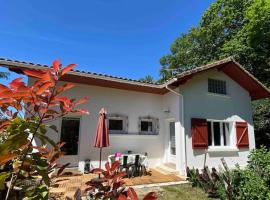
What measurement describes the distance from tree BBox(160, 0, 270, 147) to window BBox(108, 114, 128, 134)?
34.4 feet

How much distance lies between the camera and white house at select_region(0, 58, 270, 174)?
1031cm

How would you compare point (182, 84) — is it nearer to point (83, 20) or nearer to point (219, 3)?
point (83, 20)

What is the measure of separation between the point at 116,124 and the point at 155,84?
302 centimetres

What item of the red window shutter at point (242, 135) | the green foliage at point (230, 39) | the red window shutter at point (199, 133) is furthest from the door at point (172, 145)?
the green foliage at point (230, 39)

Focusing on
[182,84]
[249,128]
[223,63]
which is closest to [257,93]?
[249,128]

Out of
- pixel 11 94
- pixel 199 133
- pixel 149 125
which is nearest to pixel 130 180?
pixel 149 125

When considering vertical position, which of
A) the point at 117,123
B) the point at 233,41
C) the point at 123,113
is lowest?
the point at 117,123

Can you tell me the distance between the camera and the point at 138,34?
2059 cm

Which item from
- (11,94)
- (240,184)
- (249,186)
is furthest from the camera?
(240,184)

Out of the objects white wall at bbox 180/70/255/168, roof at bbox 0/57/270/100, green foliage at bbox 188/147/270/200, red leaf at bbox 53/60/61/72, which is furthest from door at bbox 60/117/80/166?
red leaf at bbox 53/60/61/72

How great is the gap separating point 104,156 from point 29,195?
9360 millimetres

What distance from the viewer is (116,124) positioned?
37.0ft

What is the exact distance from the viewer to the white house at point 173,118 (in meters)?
10.3

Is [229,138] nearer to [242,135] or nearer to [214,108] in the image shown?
[242,135]
